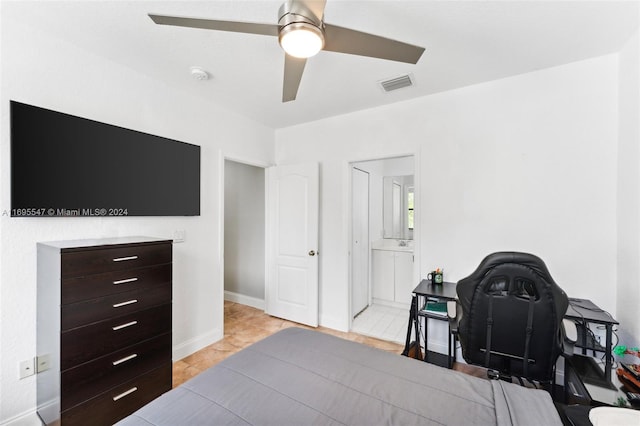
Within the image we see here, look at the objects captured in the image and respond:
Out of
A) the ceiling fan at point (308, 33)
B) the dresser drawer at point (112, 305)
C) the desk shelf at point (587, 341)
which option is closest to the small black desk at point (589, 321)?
the desk shelf at point (587, 341)

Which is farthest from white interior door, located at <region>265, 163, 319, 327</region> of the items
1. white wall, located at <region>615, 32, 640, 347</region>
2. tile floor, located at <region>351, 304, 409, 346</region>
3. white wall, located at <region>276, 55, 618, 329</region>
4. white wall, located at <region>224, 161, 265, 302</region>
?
white wall, located at <region>615, 32, 640, 347</region>

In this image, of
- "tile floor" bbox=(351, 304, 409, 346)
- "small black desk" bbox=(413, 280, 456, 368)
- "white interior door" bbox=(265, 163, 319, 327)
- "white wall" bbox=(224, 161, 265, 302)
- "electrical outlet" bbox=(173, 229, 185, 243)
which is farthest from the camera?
"white wall" bbox=(224, 161, 265, 302)

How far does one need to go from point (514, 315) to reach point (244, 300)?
11.8 feet

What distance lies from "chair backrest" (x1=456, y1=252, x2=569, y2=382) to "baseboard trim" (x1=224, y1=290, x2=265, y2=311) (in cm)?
298

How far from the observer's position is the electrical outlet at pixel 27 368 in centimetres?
176

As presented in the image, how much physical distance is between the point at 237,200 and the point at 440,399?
386cm

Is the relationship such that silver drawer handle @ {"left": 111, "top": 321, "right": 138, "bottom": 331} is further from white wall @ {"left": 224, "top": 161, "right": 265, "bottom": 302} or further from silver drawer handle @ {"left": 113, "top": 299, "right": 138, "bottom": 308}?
white wall @ {"left": 224, "top": 161, "right": 265, "bottom": 302}

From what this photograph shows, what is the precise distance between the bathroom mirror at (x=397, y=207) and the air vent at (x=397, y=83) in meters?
2.04

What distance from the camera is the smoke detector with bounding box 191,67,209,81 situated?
2.33 m

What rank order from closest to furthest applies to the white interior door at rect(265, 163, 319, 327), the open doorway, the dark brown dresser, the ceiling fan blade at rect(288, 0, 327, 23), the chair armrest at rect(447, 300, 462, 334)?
the ceiling fan blade at rect(288, 0, 327, 23), the dark brown dresser, the chair armrest at rect(447, 300, 462, 334), the white interior door at rect(265, 163, 319, 327), the open doorway

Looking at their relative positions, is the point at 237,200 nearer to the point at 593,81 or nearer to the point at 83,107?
the point at 83,107

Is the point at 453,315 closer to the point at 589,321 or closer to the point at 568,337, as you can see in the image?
the point at 568,337

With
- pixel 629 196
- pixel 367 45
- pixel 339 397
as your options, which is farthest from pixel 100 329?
pixel 629 196

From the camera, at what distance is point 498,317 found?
1.69 meters
